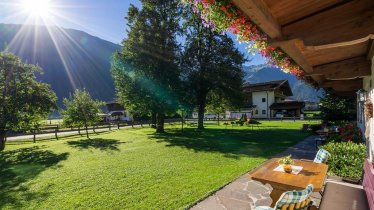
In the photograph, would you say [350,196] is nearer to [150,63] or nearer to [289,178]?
[289,178]

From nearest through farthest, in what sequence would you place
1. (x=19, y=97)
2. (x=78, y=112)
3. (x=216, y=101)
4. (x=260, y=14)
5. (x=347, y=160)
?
(x=260, y=14), (x=347, y=160), (x=19, y=97), (x=78, y=112), (x=216, y=101)

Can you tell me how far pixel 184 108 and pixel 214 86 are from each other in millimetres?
5254

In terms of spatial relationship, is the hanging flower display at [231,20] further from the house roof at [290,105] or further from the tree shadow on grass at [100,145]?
the house roof at [290,105]

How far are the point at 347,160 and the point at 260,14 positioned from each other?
7510 mm

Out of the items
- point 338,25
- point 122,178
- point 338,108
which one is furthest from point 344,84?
point 338,108

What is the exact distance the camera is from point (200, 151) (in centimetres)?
1455

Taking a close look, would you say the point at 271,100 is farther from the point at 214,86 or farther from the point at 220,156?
the point at 220,156

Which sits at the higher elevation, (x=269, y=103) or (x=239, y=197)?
(x=269, y=103)

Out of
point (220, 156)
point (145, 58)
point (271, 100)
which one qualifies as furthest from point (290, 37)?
point (271, 100)

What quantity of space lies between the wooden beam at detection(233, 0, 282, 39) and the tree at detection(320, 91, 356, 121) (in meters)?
23.8

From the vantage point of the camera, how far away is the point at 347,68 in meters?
6.20

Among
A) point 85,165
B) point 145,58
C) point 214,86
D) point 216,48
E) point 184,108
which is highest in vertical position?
point 216,48

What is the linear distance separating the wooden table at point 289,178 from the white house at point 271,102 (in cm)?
5439

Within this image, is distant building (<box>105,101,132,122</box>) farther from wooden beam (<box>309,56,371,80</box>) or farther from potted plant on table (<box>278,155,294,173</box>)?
wooden beam (<box>309,56,371,80</box>)
